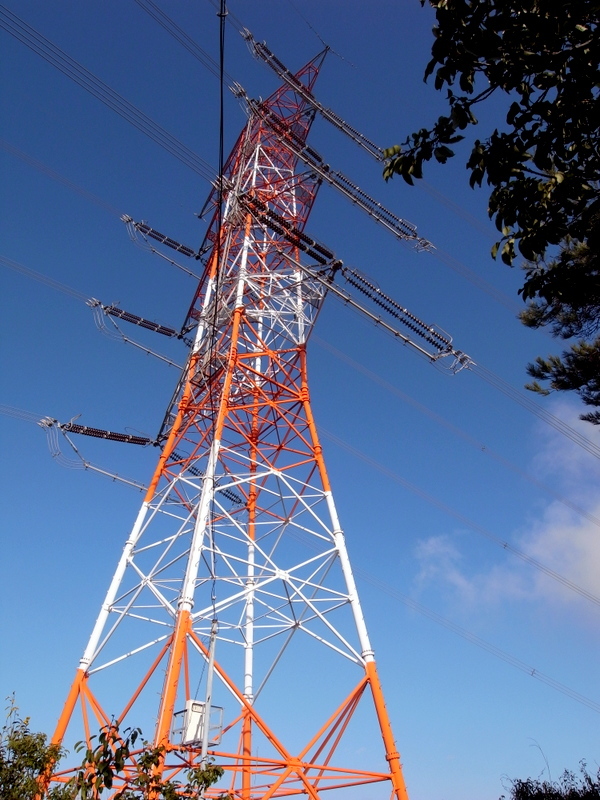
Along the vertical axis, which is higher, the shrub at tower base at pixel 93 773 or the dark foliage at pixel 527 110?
the dark foliage at pixel 527 110

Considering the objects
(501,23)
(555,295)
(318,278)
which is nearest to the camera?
(501,23)

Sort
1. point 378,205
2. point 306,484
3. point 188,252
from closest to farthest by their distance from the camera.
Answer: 1. point 306,484
2. point 378,205
3. point 188,252

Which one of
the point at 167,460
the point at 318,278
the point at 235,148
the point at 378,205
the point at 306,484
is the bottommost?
the point at 306,484

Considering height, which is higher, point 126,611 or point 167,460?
point 167,460

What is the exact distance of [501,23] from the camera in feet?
17.6

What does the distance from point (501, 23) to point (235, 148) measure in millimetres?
16472

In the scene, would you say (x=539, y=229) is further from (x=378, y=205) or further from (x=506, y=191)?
(x=378, y=205)

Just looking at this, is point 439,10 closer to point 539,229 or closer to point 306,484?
point 539,229

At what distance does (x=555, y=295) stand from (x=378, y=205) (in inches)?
527

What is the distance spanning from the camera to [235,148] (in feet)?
67.0

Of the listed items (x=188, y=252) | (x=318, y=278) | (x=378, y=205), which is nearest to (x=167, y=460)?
(x=318, y=278)

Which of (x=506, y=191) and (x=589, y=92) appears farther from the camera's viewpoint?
(x=506, y=191)

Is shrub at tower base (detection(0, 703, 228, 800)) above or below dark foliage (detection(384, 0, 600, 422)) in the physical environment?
below

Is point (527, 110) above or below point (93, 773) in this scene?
above
